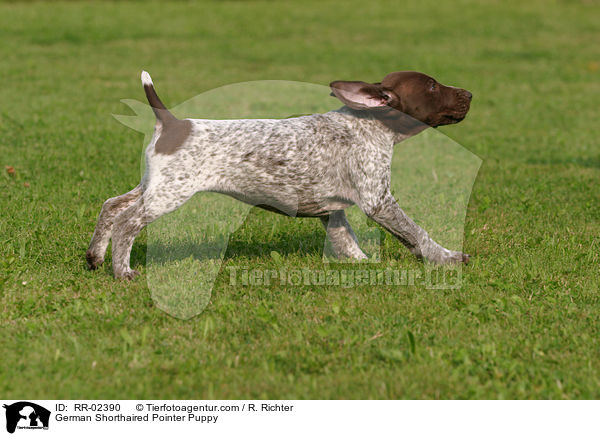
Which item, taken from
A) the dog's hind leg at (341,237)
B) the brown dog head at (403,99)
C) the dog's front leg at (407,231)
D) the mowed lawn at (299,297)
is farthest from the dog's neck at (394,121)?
the mowed lawn at (299,297)

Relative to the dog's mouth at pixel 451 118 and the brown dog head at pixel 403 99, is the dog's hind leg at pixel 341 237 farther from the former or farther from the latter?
the dog's mouth at pixel 451 118

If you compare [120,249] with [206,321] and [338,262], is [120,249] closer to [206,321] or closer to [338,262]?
[206,321]

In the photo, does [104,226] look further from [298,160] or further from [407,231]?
[407,231]

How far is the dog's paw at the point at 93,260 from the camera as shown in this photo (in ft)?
19.7

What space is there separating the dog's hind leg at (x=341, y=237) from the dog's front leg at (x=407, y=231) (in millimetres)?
494

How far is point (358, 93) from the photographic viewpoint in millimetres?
5832

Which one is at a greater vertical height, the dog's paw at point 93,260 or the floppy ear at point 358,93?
the floppy ear at point 358,93

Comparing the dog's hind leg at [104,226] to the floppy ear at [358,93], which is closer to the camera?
the floppy ear at [358,93]

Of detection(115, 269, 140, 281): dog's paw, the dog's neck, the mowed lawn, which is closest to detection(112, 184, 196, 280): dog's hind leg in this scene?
detection(115, 269, 140, 281): dog's paw

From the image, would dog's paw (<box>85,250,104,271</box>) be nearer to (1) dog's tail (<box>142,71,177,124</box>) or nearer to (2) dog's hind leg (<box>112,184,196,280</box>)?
(2) dog's hind leg (<box>112,184,196,280</box>)
